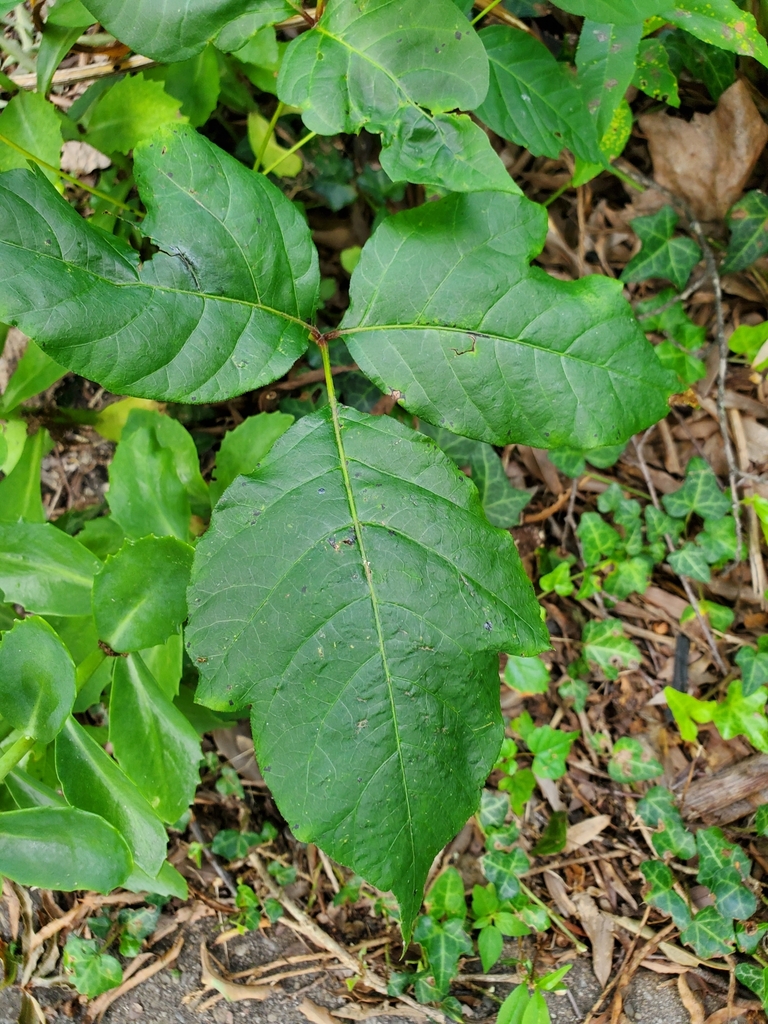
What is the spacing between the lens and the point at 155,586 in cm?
126

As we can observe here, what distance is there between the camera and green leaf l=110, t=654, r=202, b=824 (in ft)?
4.33

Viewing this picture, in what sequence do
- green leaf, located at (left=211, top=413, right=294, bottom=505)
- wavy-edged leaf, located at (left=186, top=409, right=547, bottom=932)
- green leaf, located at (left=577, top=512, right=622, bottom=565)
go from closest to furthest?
wavy-edged leaf, located at (left=186, top=409, right=547, bottom=932), green leaf, located at (left=211, top=413, right=294, bottom=505), green leaf, located at (left=577, top=512, right=622, bottom=565)

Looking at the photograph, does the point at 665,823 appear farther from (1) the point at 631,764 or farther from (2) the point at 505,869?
(2) the point at 505,869

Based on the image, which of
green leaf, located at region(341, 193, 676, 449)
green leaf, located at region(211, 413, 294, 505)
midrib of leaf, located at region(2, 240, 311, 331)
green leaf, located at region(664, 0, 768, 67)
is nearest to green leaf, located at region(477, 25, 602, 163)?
green leaf, located at region(664, 0, 768, 67)

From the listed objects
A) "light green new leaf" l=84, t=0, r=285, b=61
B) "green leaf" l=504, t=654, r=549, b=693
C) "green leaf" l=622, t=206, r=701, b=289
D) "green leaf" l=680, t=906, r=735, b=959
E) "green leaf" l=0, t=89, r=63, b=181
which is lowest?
"green leaf" l=680, t=906, r=735, b=959

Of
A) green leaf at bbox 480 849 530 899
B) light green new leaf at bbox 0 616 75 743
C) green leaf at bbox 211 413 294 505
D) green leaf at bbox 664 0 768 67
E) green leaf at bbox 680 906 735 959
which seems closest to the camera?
light green new leaf at bbox 0 616 75 743

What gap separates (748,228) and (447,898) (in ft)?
6.38

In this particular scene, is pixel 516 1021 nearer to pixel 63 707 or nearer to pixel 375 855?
pixel 375 855

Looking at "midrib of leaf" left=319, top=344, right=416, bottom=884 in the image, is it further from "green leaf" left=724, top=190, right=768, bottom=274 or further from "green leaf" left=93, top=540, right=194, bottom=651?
"green leaf" left=724, top=190, right=768, bottom=274

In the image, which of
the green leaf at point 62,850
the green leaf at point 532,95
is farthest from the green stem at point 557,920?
the green leaf at point 532,95

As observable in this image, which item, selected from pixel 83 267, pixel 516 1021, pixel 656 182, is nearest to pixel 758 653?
pixel 516 1021

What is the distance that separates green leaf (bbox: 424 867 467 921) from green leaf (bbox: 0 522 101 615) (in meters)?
1.19

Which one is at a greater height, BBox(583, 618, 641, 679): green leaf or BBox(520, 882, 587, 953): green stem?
BBox(583, 618, 641, 679): green leaf

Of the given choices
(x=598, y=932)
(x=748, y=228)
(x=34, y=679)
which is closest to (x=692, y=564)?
(x=748, y=228)
